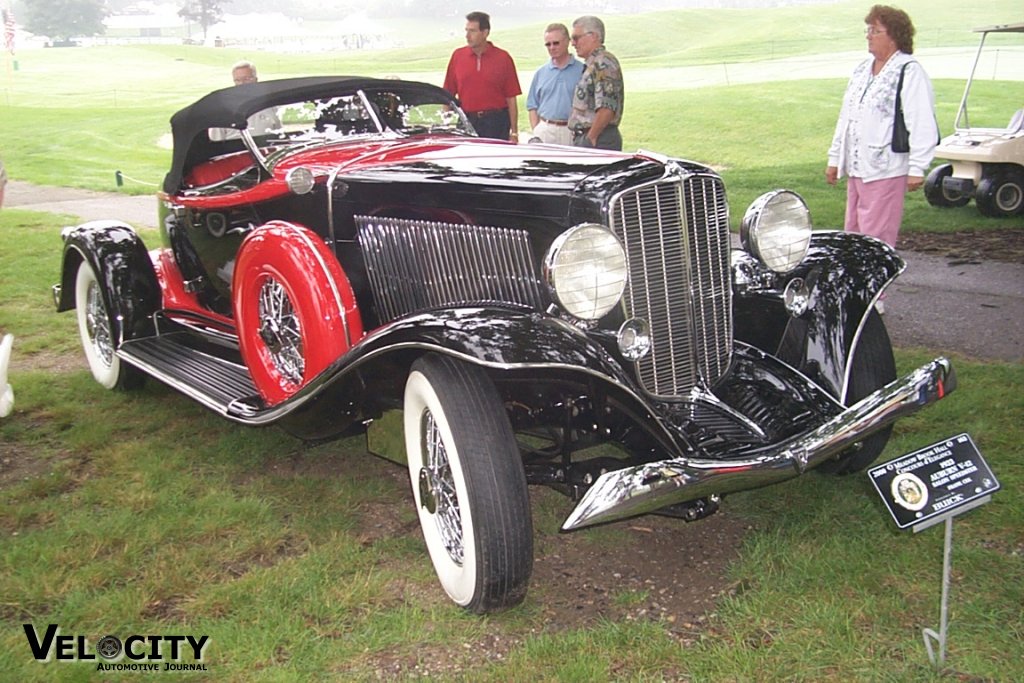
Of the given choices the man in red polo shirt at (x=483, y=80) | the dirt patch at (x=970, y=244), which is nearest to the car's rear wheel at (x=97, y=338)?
the man in red polo shirt at (x=483, y=80)

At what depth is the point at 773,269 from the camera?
11.4ft

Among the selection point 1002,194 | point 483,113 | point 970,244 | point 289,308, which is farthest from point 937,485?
point 1002,194

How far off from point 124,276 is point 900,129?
438 cm

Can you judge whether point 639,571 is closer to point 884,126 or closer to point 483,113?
point 884,126

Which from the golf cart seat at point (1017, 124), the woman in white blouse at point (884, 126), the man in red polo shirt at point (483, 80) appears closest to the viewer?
the woman in white blouse at point (884, 126)

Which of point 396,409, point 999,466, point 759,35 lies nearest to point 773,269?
point 999,466

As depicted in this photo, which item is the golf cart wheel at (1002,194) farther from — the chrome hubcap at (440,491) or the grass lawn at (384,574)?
the chrome hubcap at (440,491)

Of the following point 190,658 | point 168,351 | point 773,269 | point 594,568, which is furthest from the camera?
point 168,351

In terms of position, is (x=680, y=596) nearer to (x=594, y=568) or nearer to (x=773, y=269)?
(x=594, y=568)

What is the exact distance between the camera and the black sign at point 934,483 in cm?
233

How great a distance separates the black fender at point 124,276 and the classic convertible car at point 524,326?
42 cm

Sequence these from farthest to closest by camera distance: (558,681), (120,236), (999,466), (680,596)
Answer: (120,236), (999,466), (680,596), (558,681)

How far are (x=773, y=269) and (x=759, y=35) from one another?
36732 mm

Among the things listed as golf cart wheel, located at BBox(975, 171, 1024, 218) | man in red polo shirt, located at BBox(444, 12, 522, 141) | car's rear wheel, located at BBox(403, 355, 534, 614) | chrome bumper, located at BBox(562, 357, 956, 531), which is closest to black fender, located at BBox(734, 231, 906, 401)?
chrome bumper, located at BBox(562, 357, 956, 531)
